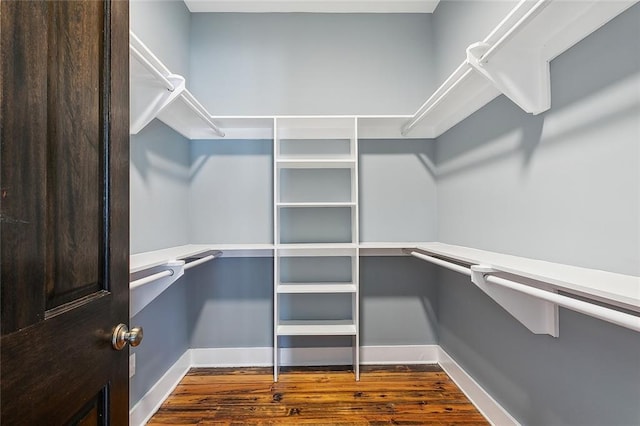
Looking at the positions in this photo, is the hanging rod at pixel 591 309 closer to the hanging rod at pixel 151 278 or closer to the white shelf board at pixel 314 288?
the white shelf board at pixel 314 288

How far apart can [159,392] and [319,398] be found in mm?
957

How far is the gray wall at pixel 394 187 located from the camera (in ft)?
8.05

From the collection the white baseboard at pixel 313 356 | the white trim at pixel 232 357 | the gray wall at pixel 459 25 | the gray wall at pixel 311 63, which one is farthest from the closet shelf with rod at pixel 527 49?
the white trim at pixel 232 357

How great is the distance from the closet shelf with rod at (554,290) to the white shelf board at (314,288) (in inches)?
31.4

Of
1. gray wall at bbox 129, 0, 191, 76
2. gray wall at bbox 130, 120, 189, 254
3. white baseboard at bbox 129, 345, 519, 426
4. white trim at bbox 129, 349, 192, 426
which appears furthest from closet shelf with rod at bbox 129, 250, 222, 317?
gray wall at bbox 129, 0, 191, 76

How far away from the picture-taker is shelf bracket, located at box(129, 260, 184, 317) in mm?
1360

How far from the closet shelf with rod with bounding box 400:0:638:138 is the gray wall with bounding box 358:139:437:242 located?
74 centimetres

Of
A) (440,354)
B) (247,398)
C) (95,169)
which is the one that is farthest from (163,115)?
(440,354)

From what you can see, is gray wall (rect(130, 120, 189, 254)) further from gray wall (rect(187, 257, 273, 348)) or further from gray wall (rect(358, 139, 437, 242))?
gray wall (rect(358, 139, 437, 242))

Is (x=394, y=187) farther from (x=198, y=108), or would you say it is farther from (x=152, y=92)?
(x=152, y=92)

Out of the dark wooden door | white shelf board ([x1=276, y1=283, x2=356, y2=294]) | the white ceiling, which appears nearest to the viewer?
the dark wooden door

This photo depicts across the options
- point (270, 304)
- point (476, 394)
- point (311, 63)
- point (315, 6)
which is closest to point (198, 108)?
point (311, 63)

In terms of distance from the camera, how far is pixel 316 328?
2.19m

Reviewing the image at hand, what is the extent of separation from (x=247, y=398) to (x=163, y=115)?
1.81 meters
